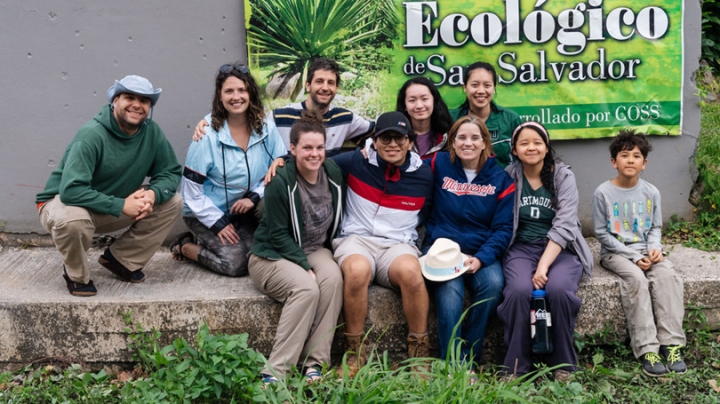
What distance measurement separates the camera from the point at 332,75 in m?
4.36

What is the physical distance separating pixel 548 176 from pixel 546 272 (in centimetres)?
60

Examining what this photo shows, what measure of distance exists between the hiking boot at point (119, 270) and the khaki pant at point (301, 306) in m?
0.80

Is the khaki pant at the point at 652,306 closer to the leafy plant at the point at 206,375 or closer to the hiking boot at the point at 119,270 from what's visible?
the leafy plant at the point at 206,375

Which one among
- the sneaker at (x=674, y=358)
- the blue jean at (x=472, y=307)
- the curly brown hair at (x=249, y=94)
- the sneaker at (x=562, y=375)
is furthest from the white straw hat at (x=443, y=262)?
the curly brown hair at (x=249, y=94)

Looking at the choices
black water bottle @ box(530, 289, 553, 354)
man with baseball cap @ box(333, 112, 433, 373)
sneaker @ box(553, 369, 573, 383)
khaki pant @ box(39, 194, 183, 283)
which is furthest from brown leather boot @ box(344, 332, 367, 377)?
khaki pant @ box(39, 194, 183, 283)

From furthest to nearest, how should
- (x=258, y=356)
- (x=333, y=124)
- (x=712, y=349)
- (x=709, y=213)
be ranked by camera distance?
(x=709, y=213) → (x=333, y=124) → (x=712, y=349) → (x=258, y=356)

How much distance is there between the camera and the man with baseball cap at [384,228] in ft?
12.6

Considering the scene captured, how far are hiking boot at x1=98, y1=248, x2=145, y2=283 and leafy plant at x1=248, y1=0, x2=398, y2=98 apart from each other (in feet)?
5.20

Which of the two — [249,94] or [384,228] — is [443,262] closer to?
[384,228]

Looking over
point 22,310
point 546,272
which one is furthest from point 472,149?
point 22,310

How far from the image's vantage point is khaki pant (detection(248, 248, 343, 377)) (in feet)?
12.2

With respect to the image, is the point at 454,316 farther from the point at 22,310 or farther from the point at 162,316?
the point at 22,310

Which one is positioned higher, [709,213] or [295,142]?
[295,142]

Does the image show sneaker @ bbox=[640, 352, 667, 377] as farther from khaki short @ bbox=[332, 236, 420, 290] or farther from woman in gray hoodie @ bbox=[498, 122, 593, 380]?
khaki short @ bbox=[332, 236, 420, 290]
